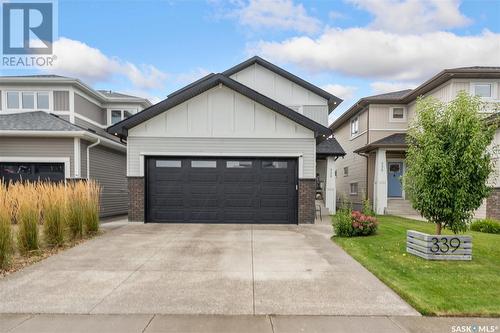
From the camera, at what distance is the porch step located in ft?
58.1

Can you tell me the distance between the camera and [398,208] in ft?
58.7

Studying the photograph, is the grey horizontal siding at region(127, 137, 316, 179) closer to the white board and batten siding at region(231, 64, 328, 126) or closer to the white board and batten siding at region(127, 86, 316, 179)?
the white board and batten siding at region(127, 86, 316, 179)

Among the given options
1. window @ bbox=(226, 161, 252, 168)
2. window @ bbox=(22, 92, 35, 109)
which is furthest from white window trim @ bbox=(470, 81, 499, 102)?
window @ bbox=(22, 92, 35, 109)

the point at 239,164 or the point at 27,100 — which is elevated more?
the point at 27,100

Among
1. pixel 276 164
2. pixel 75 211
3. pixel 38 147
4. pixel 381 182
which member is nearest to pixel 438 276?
pixel 276 164

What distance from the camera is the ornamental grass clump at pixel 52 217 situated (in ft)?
27.0

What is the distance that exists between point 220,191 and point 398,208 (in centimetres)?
1056

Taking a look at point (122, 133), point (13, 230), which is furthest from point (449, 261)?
point (122, 133)

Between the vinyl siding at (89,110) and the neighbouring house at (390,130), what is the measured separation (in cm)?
1416

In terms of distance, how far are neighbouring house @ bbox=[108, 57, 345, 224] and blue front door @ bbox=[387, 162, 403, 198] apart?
7.83 metres

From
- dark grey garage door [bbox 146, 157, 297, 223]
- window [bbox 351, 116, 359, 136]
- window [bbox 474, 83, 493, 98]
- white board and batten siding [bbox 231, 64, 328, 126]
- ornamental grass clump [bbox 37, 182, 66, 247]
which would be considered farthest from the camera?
window [bbox 351, 116, 359, 136]

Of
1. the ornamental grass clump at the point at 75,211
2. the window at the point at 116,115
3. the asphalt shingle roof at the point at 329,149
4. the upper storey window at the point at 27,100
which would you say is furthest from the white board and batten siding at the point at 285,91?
the ornamental grass clump at the point at 75,211

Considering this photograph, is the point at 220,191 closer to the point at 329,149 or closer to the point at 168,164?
the point at 168,164

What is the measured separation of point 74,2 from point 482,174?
1386 centimetres
